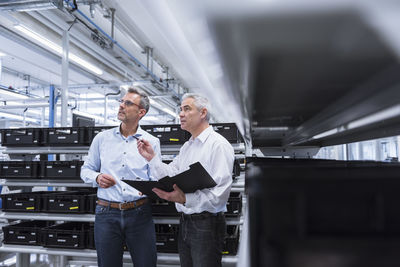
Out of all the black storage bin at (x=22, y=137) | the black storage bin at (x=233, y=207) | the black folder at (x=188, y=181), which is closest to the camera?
the black folder at (x=188, y=181)

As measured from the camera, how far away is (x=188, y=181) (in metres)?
1.36

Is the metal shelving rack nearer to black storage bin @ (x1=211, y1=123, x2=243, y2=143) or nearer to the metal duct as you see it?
black storage bin @ (x1=211, y1=123, x2=243, y2=143)

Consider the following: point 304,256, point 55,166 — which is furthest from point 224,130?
point 304,256

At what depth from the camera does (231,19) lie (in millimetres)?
247

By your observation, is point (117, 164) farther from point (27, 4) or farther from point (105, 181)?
point (27, 4)

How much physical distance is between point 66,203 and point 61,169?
0.31 metres

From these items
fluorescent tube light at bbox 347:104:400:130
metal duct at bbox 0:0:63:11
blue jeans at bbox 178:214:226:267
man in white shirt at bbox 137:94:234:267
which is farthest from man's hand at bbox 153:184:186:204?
metal duct at bbox 0:0:63:11

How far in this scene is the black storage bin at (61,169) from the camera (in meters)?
2.64

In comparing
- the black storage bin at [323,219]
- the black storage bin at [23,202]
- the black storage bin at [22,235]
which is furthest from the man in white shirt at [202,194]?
the black storage bin at [22,235]

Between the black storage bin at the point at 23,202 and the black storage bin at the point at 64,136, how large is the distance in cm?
51

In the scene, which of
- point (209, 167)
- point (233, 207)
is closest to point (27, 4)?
point (209, 167)

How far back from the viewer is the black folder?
4.28 ft

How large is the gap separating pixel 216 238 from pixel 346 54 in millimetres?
1366

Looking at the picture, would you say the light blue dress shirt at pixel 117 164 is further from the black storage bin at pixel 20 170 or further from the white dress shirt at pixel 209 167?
the black storage bin at pixel 20 170
